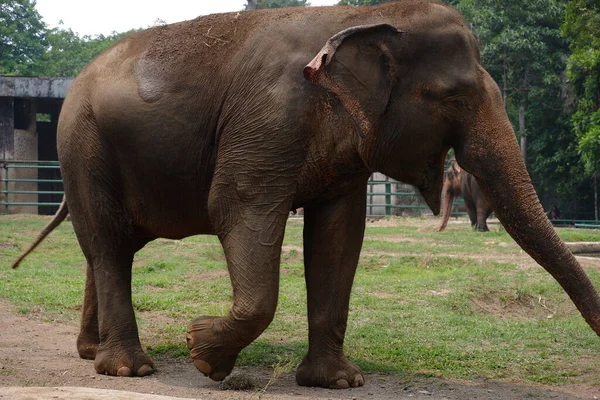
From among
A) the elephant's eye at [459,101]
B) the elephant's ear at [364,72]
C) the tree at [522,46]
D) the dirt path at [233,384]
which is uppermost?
the tree at [522,46]

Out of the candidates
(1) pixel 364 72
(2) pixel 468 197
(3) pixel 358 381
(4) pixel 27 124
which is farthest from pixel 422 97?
(4) pixel 27 124

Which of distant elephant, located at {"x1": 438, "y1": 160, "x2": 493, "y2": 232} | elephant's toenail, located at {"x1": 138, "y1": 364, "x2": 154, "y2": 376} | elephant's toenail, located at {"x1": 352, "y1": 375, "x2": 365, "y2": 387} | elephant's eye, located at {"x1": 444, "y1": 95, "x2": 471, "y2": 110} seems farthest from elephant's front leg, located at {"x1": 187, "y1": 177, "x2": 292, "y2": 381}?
distant elephant, located at {"x1": 438, "y1": 160, "x2": 493, "y2": 232}

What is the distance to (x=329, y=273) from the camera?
577cm

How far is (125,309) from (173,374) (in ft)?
1.67

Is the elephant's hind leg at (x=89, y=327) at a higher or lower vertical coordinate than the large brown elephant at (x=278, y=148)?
lower

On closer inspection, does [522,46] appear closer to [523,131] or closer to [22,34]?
[523,131]

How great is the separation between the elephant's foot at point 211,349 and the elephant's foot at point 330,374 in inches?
21.7

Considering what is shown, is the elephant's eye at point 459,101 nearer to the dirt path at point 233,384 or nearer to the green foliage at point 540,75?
the dirt path at point 233,384

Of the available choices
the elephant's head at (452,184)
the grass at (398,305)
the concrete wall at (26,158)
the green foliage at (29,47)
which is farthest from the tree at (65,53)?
the grass at (398,305)

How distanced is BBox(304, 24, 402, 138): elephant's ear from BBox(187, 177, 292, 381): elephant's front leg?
60 cm

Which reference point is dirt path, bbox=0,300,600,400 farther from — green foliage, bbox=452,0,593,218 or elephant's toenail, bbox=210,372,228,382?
green foliage, bbox=452,0,593,218

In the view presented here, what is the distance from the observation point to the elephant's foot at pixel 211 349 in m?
5.22

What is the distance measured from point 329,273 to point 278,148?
3.21 ft

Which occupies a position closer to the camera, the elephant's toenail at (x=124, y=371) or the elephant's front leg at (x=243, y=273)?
the elephant's front leg at (x=243, y=273)
